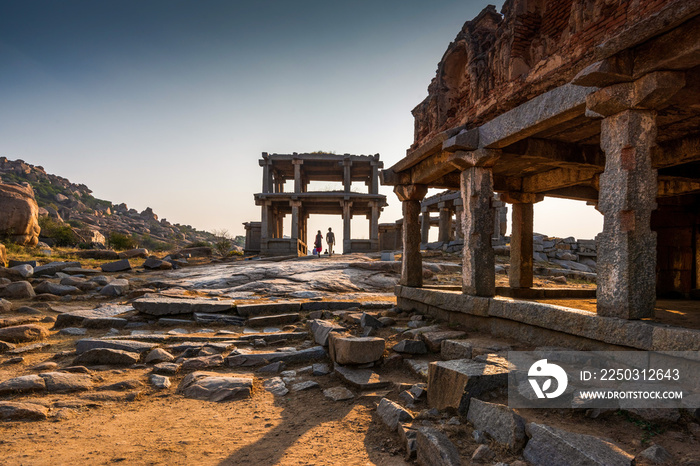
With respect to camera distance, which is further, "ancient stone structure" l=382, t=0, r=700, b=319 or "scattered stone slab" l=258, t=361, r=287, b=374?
"scattered stone slab" l=258, t=361, r=287, b=374

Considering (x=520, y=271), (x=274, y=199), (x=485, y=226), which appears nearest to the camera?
(x=485, y=226)

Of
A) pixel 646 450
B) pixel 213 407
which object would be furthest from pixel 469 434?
pixel 213 407

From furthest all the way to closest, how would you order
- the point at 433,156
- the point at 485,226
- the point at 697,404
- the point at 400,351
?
the point at 433,156, the point at 485,226, the point at 400,351, the point at 697,404

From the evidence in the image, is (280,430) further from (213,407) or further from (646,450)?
(646,450)

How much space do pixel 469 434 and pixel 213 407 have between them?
2.30 metres

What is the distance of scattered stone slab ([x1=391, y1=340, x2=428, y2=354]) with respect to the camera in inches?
175

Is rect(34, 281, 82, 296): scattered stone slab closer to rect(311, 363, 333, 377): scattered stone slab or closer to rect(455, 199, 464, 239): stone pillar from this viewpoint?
rect(311, 363, 333, 377): scattered stone slab

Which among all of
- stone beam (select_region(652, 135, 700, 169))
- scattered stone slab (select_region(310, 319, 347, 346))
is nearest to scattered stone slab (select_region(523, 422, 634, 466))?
scattered stone slab (select_region(310, 319, 347, 346))

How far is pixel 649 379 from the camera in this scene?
2746 millimetres

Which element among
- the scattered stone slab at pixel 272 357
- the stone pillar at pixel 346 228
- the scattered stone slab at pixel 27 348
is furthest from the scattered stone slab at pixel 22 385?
the stone pillar at pixel 346 228

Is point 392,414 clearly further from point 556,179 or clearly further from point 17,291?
point 17,291

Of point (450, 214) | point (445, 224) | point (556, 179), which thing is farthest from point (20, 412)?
point (450, 214)

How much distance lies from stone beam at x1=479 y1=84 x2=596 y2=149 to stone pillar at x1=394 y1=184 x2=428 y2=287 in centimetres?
215

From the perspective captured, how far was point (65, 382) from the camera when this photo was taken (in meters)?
3.69
